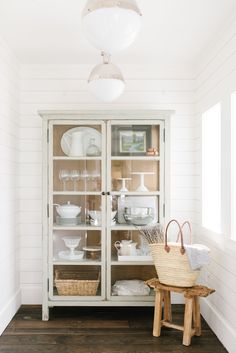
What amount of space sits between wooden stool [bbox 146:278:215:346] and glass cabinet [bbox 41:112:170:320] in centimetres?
39

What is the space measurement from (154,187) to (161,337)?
1.33 m

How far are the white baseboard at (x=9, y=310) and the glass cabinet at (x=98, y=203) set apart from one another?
33 cm

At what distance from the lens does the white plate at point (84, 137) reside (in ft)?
12.6

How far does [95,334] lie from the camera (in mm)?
3436

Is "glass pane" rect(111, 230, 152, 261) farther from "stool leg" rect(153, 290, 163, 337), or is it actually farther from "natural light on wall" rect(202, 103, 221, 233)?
"natural light on wall" rect(202, 103, 221, 233)

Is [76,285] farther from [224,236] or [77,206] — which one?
[224,236]

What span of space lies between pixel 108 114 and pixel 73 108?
69 centimetres

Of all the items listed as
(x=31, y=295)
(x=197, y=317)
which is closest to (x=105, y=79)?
(x=197, y=317)

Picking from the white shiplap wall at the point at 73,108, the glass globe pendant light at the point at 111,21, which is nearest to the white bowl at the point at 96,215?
the white shiplap wall at the point at 73,108

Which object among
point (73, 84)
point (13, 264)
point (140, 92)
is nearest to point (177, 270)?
point (13, 264)

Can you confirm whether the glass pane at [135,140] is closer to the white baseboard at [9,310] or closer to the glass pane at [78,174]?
the glass pane at [78,174]

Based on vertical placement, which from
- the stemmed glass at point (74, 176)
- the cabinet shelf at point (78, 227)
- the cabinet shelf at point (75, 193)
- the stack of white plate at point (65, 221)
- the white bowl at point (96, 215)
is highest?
the stemmed glass at point (74, 176)

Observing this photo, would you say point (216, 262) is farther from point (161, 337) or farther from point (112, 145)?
point (112, 145)

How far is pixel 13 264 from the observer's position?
3.97 metres
